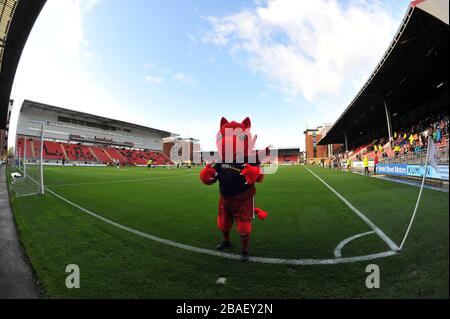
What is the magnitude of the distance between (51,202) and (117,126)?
208 feet

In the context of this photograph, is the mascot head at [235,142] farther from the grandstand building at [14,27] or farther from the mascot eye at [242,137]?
the grandstand building at [14,27]

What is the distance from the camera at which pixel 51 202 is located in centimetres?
627

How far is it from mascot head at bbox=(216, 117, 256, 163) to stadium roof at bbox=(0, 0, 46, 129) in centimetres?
657

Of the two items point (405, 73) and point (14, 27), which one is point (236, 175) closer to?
point (14, 27)

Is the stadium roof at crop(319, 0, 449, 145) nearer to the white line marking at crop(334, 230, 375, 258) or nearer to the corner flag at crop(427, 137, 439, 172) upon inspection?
the corner flag at crop(427, 137, 439, 172)

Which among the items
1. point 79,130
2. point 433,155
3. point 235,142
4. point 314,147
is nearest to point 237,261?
point 235,142

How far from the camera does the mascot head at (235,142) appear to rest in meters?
2.88

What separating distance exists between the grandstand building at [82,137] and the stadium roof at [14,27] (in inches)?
1464

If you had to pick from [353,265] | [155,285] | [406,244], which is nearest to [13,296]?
[155,285]

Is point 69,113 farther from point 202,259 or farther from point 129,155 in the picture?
point 202,259

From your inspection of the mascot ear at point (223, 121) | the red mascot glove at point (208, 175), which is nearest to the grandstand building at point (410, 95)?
the mascot ear at point (223, 121)

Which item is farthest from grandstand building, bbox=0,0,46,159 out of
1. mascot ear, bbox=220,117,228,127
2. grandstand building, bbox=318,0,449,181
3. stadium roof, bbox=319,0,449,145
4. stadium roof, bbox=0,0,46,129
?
stadium roof, bbox=319,0,449,145

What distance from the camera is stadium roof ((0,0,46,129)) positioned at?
18.8 feet
